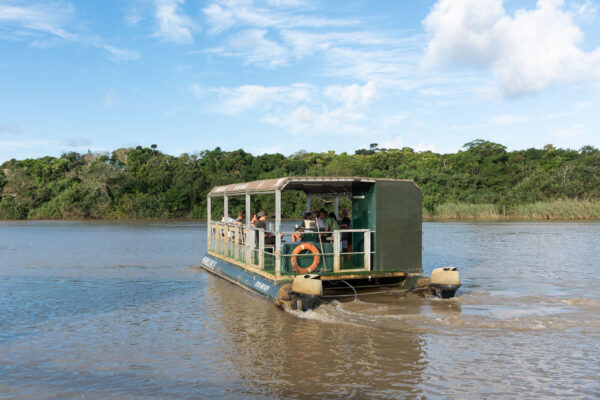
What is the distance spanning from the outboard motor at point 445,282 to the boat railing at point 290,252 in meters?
1.48

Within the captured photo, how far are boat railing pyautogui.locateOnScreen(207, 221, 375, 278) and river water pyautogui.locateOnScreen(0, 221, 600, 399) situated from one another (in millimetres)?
817

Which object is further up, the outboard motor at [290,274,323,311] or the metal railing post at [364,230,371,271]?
the metal railing post at [364,230,371,271]

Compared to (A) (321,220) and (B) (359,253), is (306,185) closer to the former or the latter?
(A) (321,220)

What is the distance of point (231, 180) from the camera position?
211 ft

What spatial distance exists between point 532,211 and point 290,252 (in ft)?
131

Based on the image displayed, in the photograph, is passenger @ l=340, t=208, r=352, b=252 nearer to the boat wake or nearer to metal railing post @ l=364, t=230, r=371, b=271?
metal railing post @ l=364, t=230, r=371, b=271

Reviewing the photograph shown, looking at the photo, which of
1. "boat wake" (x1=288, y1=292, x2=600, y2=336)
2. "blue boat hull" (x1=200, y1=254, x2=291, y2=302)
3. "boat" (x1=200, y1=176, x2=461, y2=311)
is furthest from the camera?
"blue boat hull" (x1=200, y1=254, x2=291, y2=302)

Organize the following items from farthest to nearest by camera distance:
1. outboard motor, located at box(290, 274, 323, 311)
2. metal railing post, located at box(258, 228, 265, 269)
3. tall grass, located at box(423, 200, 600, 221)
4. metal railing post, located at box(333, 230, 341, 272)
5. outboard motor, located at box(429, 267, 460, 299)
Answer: tall grass, located at box(423, 200, 600, 221) < metal railing post, located at box(258, 228, 265, 269) < outboard motor, located at box(429, 267, 460, 299) < metal railing post, located at box(333, 230, 341, 272) < outboard motor, located at box(290, 274, 323, 311)

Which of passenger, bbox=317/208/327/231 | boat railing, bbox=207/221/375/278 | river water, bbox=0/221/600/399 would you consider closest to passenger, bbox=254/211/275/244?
boat railing, bbox=207/221/375/278

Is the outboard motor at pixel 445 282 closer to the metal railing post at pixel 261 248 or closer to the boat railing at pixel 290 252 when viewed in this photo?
the boat railing at pixel 290 252

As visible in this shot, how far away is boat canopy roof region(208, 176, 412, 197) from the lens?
11.2 m

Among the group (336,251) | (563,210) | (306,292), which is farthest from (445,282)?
(563,210)

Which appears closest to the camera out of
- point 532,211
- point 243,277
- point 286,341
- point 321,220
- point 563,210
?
point 286,341

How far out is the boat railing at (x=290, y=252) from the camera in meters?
11.4
